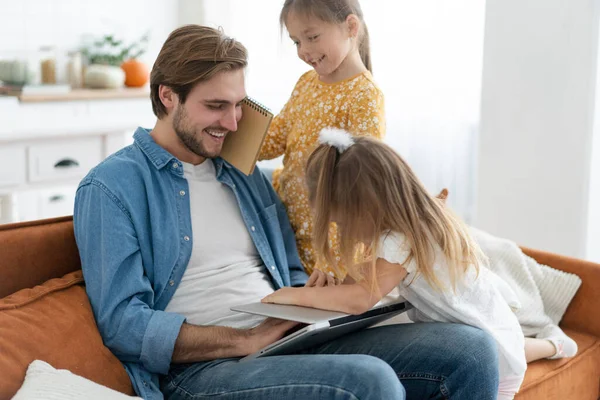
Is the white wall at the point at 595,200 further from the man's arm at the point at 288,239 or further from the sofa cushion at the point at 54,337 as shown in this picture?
the sofa cushion at the point at 54,337

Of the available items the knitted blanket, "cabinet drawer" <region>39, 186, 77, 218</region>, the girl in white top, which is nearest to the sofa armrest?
the knitted blanket

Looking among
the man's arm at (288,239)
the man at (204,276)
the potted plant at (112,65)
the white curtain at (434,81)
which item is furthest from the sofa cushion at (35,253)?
the potted plant at (112,65)

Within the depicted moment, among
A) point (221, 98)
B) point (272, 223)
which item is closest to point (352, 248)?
point (272, 223)

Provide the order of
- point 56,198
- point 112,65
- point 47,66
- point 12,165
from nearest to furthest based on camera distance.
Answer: point 12,165, point 56,198, point 47,66, point 112,65

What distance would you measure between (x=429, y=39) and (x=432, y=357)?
2.45 m

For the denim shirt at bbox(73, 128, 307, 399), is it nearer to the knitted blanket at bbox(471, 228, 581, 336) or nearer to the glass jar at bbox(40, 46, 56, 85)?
the knitted blanket at bbox(471, 228, 581, 336)

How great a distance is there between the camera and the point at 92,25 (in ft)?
15.3

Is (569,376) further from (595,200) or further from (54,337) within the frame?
(54,337)

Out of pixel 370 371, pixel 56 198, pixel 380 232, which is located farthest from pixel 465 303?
pixel 56 198

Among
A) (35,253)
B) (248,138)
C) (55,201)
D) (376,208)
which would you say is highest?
(248,138)

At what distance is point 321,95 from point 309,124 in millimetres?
89

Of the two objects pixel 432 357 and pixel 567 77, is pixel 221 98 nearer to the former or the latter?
pixel 432 357

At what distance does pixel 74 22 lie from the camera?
181 inches

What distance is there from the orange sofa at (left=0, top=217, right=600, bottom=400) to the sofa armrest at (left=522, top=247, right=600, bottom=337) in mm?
203
